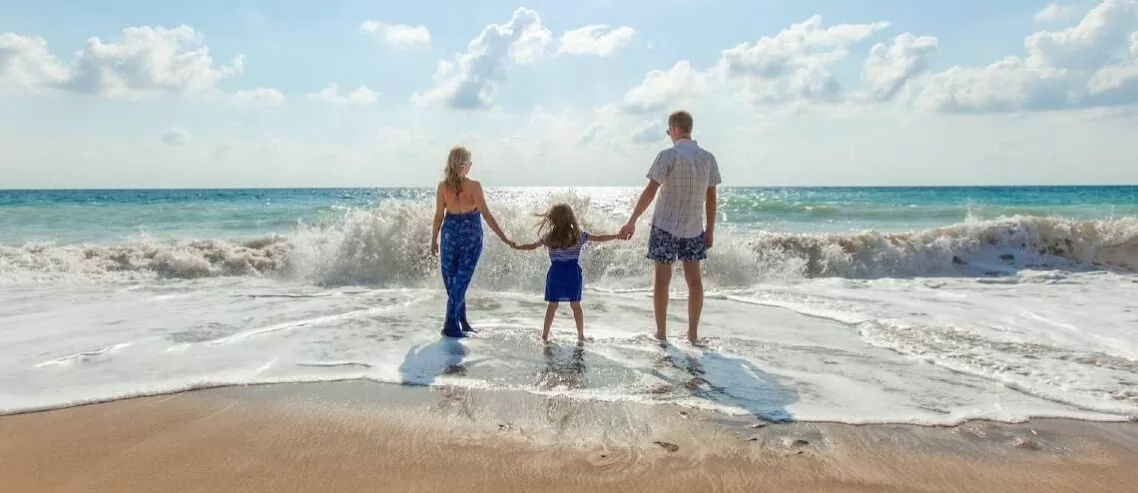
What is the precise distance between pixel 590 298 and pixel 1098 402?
5.27 m

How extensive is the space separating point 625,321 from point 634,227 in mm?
1412

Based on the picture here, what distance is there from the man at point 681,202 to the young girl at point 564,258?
41 cm

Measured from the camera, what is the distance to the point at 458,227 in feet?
19.6

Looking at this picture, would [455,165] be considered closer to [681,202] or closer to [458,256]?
[458,256]

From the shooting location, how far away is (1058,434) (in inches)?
140

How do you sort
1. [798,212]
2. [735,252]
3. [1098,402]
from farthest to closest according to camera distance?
[798,212] → [735,252] → [1098,402]

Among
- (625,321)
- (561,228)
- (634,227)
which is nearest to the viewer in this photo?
(561,228)

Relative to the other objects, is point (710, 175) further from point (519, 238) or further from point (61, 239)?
point (61, 239)

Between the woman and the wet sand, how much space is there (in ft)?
6.72

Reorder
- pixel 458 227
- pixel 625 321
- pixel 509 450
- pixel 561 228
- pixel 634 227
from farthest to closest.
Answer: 1. pixel 625 321
2. pixel 458 227
3. pixel 634 227
4. pixel 561 228
5. pixel 509 450

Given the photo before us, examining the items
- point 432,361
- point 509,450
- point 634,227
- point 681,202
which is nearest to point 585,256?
point 634,227

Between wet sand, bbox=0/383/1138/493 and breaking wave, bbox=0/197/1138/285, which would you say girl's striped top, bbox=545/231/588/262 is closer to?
wet sand, bbox=0/383/1138/493

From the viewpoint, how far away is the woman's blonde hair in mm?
5738

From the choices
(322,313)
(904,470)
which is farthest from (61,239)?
(904,470)
